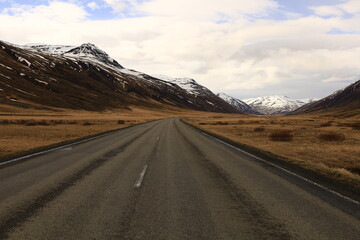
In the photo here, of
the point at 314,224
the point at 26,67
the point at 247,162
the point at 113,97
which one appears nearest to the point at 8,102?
the point at 26,67

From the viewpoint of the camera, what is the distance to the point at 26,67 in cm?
13550

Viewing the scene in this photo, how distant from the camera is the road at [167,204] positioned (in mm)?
4926

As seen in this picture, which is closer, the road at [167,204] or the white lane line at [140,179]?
the road at [167,204]

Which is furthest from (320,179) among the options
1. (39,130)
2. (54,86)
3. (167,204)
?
(54,86)

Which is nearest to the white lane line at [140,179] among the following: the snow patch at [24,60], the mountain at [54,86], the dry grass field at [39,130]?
the dry grass field at [39,130]

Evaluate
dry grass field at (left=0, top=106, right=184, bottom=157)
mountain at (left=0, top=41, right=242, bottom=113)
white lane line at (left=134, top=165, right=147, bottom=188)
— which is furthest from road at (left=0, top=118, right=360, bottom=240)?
mountain at (left=0, top=41, right=242, bottom=113)

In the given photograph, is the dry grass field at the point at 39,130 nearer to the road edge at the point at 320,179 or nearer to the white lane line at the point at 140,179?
the white lane line at the point at 140,179

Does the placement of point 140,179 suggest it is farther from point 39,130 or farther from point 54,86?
A: point 54,86

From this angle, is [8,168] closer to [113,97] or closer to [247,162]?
[247,162]

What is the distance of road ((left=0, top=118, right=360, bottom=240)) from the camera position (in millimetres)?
4926

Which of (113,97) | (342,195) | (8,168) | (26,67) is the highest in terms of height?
(26,67)

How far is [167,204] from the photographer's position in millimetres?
6383

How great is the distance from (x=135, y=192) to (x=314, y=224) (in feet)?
13.4

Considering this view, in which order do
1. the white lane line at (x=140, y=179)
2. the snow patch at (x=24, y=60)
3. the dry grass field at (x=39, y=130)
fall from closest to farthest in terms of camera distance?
1. the white lane line at (x=140, y=179)
2. the dry grass field at (x=39, y=130)
3. the snow patch at (x=24, y=60)
